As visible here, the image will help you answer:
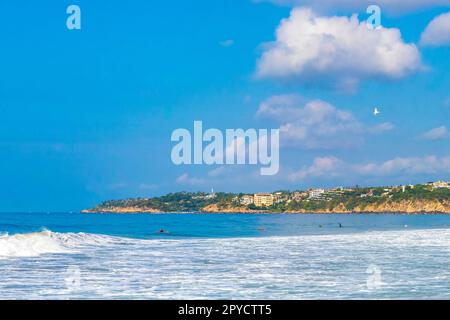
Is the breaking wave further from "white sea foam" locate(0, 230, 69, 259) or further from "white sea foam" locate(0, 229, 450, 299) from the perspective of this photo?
"white sea foam" locate(0, 229, 450, 299)

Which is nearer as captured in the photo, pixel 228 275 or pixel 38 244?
pixel 228 275

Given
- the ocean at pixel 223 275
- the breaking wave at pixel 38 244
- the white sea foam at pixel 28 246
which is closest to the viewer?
the ocean at pixel 223 275

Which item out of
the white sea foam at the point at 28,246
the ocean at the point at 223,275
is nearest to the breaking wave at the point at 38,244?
the white sea foam at the point at 28,246

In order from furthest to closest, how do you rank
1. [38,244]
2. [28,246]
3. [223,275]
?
[38,244] → [28,246] → [223,275]

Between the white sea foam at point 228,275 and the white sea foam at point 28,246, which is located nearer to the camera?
the white sea foam at point 228,275

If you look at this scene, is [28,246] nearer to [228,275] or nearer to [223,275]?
[223,275]

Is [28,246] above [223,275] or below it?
above

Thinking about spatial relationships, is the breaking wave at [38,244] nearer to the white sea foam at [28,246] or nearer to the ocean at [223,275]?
the white sea foam at [28,246]

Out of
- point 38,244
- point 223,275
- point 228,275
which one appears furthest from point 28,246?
point 228,275

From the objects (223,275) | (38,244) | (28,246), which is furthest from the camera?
(38,244)

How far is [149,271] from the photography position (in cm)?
2098
